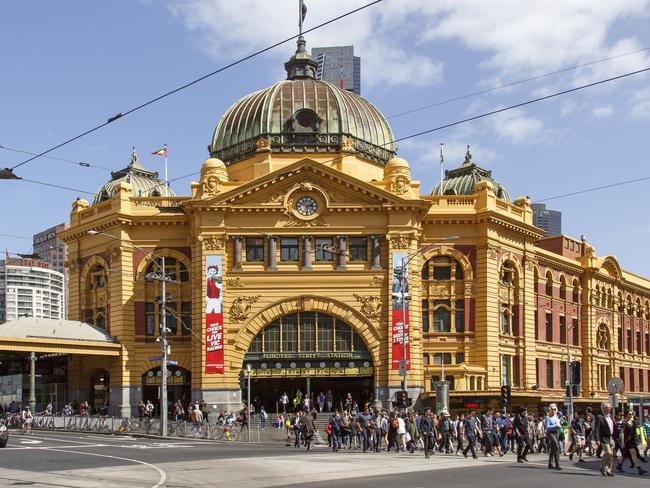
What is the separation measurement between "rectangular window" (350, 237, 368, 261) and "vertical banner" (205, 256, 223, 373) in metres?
8.61

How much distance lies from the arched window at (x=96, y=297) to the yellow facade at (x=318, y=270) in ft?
0.41

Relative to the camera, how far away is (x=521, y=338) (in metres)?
69.5

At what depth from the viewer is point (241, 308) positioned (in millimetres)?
62625

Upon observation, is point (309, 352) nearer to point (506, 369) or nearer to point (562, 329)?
point (506, 369)

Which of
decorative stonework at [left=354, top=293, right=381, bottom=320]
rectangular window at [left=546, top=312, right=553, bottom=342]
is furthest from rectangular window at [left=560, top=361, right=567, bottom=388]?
decorative stonework at [left=354, top=293, right=381, bottom=320]

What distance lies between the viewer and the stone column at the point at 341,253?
63219 mm

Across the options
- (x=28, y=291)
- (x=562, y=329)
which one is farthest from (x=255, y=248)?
(x=28, y=291)

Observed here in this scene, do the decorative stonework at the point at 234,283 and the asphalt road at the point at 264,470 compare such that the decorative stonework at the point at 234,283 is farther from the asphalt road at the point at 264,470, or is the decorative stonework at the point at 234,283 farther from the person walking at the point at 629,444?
the person walking at the point at 629,444

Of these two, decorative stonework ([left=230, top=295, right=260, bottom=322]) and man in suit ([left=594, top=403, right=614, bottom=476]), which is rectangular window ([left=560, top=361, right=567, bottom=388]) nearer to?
decorative stonework ([left=230, top=295, right=260, bottom=322])

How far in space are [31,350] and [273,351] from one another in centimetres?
1506

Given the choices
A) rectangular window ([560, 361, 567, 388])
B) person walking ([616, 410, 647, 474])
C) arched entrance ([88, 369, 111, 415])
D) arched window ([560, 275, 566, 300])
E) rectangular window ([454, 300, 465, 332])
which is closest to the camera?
person walking ([616, 410, 647, 474])

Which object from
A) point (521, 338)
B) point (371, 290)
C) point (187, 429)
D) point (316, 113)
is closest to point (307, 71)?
point (316, 113)

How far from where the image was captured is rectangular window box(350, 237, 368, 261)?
209ft

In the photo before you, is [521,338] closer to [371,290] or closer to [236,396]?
[371,290]
